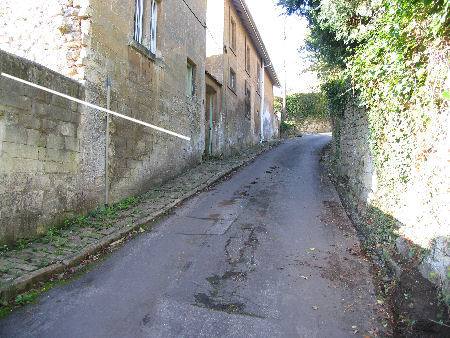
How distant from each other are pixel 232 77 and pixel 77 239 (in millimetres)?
12737

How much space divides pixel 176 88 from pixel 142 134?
2.51 metres

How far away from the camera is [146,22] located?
752 cm

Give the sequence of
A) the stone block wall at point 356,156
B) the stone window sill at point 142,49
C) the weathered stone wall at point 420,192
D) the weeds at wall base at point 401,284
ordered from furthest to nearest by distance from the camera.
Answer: the stone window sill at point 142,49
the stone block wall at point 356,156
the weathered stone wall at point 420,192
the weeds at wall base at point 401,284

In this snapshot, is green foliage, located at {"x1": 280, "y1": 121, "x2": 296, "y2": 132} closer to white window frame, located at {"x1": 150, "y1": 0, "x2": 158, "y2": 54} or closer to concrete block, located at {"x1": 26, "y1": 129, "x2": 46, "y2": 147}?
white window frame, located at {"x1": 150, "y1": 0, "x2": 158, "y2": 54}

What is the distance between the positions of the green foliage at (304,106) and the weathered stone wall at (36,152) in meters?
26.5

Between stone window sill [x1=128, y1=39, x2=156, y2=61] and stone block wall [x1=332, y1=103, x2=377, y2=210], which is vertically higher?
stone window sill [x1=128, y1=39, x2=156, y2=61]

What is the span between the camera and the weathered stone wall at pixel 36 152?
4.06 meters

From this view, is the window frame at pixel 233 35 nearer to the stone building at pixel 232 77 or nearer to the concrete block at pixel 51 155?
the stone building at pixel 232 77

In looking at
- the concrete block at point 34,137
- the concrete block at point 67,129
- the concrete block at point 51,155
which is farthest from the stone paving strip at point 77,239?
the concrete block at point 67,129

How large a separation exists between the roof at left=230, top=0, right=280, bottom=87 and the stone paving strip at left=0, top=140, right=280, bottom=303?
11.3 m

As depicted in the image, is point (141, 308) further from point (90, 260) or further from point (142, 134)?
point (142, 134)

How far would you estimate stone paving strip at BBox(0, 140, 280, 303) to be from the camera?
3551mm

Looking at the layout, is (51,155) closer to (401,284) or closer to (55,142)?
(55,142)

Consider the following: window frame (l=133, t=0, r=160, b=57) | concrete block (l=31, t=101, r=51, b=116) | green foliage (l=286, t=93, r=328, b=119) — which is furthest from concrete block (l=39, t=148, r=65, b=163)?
green foliage (l=286, t=93, r=328, b=119)
